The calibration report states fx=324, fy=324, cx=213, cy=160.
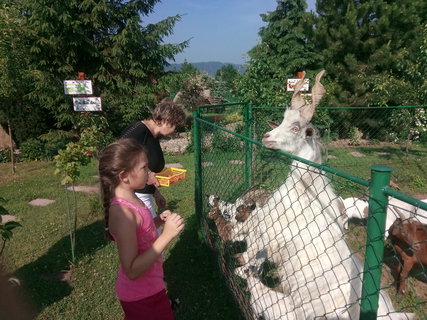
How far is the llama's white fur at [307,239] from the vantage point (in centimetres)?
196

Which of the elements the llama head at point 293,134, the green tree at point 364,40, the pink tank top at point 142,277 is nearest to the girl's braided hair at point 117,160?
the pink tank top at point 142,277

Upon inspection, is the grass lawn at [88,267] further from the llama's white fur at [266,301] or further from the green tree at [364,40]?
the green tree at [364,40]

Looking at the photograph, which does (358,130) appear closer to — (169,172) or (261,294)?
(169,172)

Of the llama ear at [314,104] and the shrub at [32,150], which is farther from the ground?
the llama ear at [314,104]

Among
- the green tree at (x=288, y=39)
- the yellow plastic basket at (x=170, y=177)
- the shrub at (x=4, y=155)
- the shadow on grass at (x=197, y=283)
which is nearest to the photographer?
the shadow on grass at (x=197, y=283)

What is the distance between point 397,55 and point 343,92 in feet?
7.28

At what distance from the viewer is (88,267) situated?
3.78m

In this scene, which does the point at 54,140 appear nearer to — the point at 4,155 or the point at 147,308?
the point at 4,155

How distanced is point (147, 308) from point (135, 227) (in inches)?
21.0

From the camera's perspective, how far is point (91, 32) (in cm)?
1126

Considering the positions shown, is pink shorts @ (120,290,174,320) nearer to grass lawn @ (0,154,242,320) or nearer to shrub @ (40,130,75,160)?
grass lawn @ (0,154,242,320)

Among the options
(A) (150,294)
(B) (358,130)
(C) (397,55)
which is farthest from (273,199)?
(C) (397,55)

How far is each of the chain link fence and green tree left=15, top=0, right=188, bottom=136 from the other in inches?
295

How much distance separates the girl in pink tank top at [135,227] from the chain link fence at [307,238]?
2.44ft
